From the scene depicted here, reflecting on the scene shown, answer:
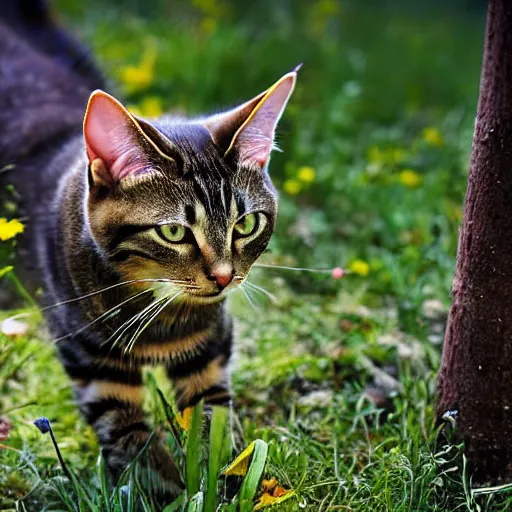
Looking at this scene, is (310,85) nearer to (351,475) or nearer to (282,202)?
(282,202)

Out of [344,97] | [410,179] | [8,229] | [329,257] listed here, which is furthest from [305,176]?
[8,229]

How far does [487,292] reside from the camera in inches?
Result: 63.2

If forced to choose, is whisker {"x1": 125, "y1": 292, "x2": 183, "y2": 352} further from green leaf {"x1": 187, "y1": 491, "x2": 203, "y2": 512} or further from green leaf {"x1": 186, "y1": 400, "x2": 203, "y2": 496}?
green leaf {"x1": 187, "y1": 491, "x2": 203, "y2": 512}

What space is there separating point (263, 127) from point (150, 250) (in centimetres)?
36

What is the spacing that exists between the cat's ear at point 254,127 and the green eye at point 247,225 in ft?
0.39

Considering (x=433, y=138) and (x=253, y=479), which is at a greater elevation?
(x=433, y=138)

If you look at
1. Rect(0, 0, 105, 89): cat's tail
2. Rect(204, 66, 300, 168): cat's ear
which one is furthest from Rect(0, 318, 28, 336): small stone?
Rect(0, 0, 105, 89): cat's tail

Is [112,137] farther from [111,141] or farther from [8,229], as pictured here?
[8,229]

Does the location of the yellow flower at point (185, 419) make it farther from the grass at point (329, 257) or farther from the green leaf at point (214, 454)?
the green leaf at point (214, 454)

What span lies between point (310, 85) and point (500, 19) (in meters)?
2.76

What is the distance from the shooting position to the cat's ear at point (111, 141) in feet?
4.96

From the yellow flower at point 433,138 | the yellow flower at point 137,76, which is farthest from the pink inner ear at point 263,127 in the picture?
the yellow flower at point 137,76

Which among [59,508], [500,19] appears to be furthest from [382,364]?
[500,19]

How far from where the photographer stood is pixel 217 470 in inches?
62.0
